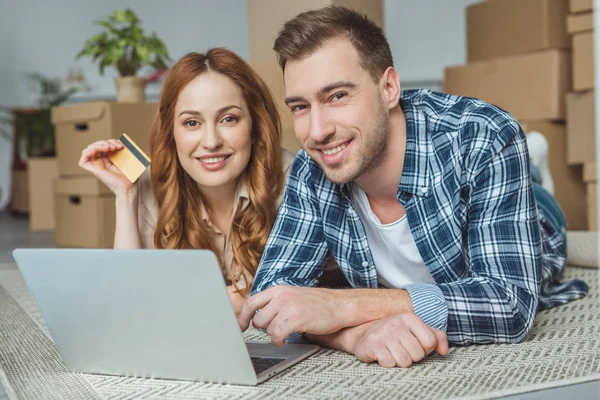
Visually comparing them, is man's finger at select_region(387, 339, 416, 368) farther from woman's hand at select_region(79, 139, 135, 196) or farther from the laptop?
woman's hand at select_region(79, 139, 135, 196)

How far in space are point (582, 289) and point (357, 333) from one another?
0.79 meters

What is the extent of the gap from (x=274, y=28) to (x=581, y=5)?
118cm

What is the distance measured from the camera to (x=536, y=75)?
9.84ft

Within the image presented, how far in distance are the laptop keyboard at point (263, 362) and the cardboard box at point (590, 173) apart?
2082 millimetres

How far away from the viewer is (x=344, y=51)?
126cm

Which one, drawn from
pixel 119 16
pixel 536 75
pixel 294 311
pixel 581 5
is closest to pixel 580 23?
pixel 581 5

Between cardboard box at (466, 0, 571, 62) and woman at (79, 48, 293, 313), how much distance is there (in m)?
1.61

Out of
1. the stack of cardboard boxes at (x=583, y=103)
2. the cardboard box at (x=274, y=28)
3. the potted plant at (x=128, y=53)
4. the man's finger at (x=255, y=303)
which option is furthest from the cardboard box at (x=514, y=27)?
the man's finger at (x=255, y=303)

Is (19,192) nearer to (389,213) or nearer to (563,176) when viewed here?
(563,176)

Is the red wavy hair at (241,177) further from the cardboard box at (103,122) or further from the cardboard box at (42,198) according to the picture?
the cardboard box at (42,198)

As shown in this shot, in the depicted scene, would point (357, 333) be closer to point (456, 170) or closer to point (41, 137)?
point (456, 170)

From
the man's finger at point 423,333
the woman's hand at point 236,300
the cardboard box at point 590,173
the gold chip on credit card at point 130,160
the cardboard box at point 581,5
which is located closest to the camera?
the man's finger at point 423,333

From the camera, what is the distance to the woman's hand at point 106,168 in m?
1.79

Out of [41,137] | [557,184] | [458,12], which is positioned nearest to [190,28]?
[41,137]
